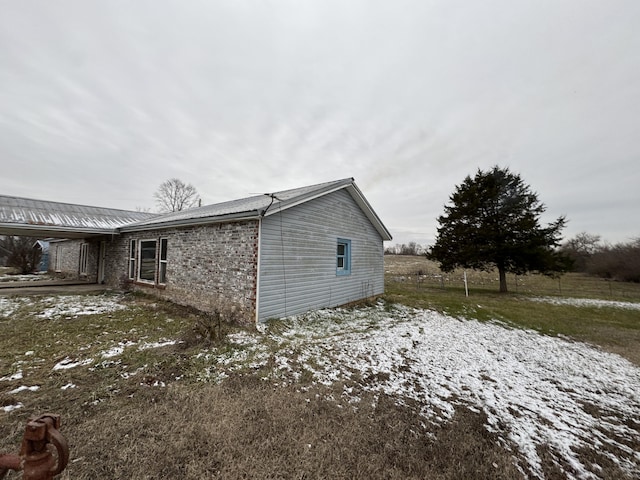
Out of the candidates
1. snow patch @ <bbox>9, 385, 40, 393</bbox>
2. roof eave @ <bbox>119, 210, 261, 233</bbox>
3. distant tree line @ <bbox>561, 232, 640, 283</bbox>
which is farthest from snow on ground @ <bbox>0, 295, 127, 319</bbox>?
distant tree line @ <bbox>561, 232, 640, 283</bbox>

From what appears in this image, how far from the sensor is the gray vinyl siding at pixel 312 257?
659 cm

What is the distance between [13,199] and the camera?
11.6m

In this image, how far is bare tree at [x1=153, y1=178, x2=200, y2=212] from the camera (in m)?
31.3

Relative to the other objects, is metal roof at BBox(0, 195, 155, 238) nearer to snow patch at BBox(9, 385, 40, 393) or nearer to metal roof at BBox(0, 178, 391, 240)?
metal roof at BBox(0, 178, 391, 240)

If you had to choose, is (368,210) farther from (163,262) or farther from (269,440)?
(269,440)

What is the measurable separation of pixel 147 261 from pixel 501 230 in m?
19.9

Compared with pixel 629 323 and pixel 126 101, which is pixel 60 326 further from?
pixel 629 323

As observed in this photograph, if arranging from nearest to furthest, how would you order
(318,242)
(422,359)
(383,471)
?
(383,471), (422,359), (318,242)

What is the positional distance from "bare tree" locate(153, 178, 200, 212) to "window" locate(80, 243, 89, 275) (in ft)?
52.0

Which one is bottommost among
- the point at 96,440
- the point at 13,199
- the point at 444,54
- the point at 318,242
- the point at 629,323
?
the point at 629,323

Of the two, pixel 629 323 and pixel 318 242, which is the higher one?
pixel 318 242

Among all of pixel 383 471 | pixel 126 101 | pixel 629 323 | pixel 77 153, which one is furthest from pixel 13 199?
pixel 629 323

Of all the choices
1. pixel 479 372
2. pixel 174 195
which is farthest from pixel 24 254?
pixel 479 372

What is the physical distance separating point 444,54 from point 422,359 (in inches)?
351
